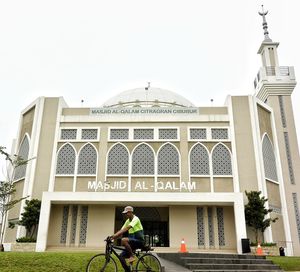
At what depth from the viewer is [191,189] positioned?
18969 millimetres

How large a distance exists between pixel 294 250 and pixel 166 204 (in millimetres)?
8172

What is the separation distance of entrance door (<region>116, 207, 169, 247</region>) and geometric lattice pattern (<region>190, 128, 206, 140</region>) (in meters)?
4.67

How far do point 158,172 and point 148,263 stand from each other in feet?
44.3

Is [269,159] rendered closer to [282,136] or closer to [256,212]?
[282,136]

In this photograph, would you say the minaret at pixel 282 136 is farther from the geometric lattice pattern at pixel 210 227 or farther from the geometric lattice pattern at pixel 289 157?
the geometric lattice pattern at pixel 210 227

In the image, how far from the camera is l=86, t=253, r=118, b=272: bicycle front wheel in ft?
18.8

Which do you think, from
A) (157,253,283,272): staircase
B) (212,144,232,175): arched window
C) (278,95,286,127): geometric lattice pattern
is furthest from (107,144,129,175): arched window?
(278,95,286,127): geometric lattice pattern

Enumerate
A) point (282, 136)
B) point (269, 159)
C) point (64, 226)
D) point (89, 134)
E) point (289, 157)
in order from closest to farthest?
point (64, 226)
point (89, 134)
point (269, 159)
point (289, 157)
point (282, 136)

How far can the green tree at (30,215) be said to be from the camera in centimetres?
1753

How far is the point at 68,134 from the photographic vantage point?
2072cm

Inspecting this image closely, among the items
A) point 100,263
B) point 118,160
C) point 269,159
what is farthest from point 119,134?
point 100,263

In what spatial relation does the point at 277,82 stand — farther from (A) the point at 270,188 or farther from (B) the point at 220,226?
(B) the point at 220,226

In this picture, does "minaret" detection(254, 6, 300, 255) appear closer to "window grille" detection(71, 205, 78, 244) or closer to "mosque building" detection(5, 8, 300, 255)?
"mosque building" detection(5, 8, 300, 255)

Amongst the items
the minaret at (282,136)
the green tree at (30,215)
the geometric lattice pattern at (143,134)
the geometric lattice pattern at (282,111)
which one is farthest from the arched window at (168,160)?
the geometric lattice pattern at (282,111)
